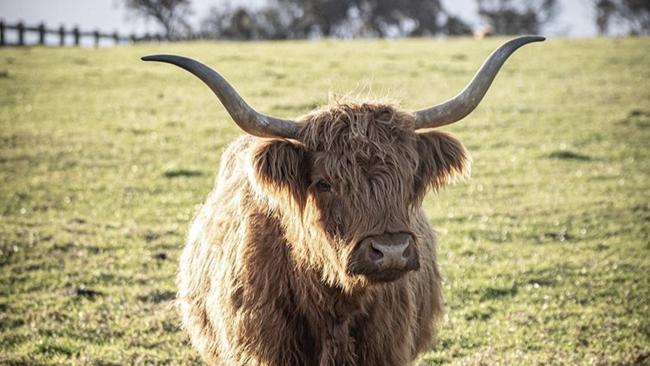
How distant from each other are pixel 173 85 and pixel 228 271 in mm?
16339

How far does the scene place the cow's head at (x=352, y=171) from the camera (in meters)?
3.96

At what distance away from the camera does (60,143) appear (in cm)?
1426

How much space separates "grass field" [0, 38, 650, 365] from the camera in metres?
6.44

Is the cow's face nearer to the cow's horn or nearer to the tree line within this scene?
the cow's horn

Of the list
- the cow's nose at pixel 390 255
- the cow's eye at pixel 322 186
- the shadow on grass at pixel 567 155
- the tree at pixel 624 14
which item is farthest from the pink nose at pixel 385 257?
the tree at pixel 624 14

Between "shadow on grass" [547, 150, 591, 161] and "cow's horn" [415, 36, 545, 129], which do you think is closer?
"cow's horn" [415, 36, 545, 129]

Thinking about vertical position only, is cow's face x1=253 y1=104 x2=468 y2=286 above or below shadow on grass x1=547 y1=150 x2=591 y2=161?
above

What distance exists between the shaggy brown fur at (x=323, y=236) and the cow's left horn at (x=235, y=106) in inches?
3.3

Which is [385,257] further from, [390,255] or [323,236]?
[323,236]

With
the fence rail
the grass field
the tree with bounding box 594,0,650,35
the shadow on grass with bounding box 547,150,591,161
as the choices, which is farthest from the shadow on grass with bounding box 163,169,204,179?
the tree with bounding box 594,0,650,35

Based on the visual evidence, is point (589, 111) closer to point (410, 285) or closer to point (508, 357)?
point (508, 357)

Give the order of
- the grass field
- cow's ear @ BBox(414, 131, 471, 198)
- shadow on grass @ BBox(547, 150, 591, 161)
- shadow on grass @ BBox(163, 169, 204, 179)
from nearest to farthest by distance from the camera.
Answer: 1. cow's ear @ BBox(414, 131, 471, 198)
2. the grass field
3. shadow on grass @ BBox(163, 169, 204, 179)
4. shadow on grass @ BBox(547, 150, 591, 161)

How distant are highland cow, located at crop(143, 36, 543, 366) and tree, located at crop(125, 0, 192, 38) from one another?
2378 inches

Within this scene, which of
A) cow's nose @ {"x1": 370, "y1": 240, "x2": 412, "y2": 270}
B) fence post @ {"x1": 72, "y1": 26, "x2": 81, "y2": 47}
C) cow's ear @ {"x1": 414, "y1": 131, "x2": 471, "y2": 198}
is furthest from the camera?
fence post @ {"x1": 72, "y1": 26, "x2": 81, "y2": 47}
